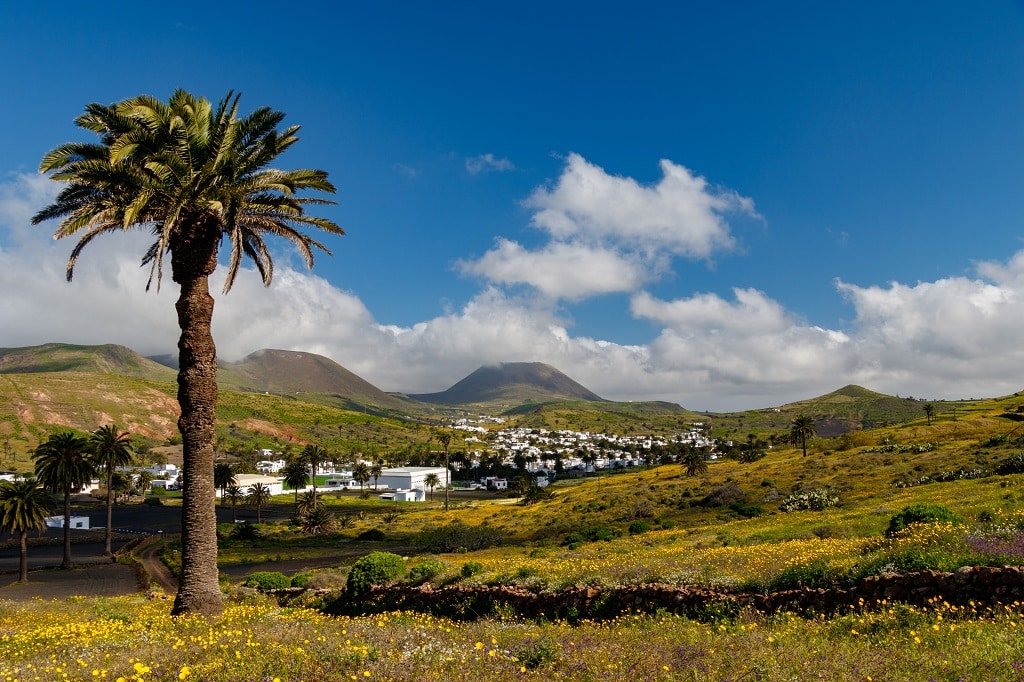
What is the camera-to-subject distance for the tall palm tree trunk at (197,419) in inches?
697

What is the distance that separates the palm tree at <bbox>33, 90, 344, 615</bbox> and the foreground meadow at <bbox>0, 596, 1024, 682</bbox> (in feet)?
17.8

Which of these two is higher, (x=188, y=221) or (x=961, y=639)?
(x=188, y=221)

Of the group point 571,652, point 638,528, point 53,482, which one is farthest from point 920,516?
point 53,482

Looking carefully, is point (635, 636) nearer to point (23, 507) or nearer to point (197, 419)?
point (197, 419)

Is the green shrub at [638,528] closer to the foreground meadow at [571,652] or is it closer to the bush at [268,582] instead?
the bush at [268,582]

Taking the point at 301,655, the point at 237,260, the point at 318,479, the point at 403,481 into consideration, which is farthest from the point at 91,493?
the point at 301,655

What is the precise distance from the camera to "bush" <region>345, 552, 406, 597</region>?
25.0 metres

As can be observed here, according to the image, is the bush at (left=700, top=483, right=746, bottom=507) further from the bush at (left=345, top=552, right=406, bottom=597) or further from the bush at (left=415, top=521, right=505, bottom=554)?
the bush at (left=345, top=552, right=406, bottom=597)

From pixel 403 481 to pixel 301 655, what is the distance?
174 meters

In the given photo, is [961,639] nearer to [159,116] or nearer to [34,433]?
[159,116]

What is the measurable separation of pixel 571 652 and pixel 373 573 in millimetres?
18043

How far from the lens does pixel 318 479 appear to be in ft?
641

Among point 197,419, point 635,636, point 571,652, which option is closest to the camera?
point 571,652

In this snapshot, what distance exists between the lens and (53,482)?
199 ft
